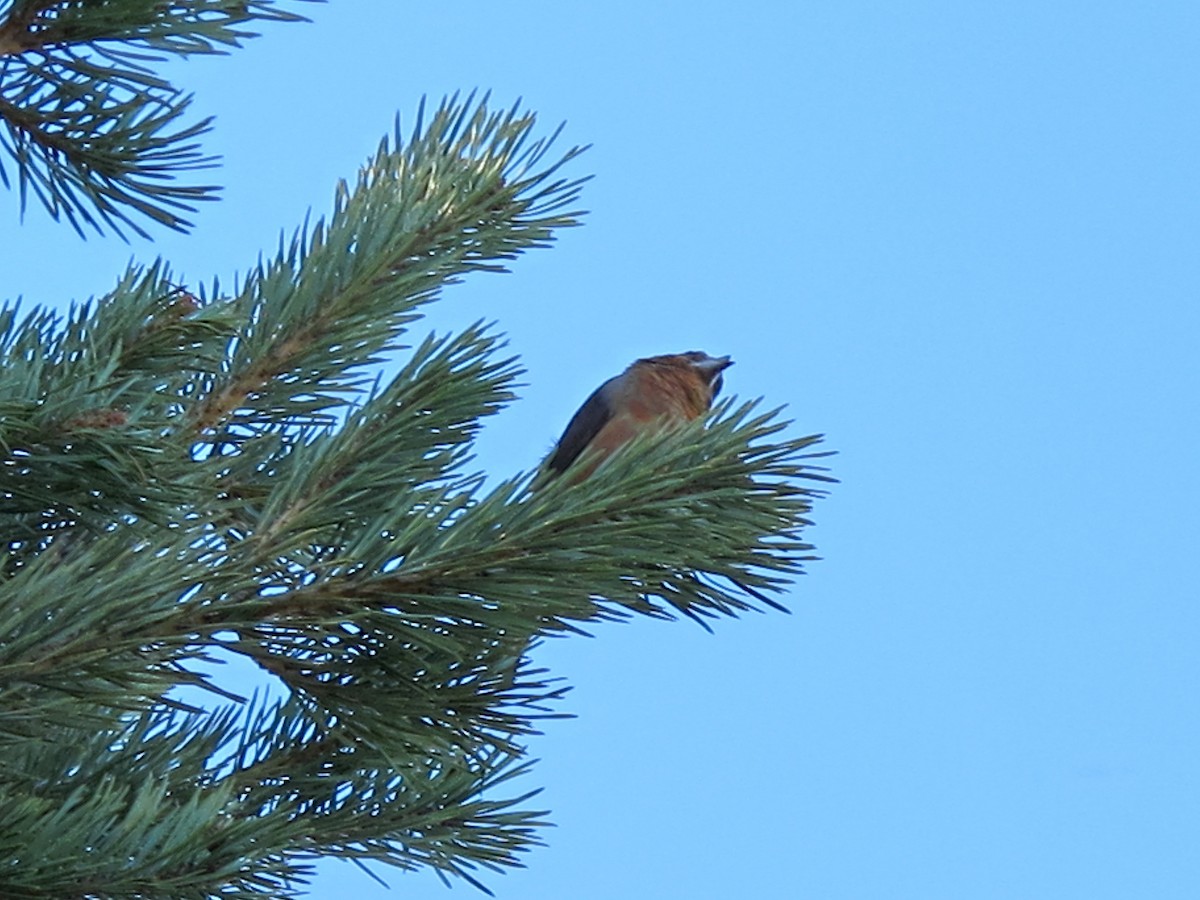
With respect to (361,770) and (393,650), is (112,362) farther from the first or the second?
(361,770)

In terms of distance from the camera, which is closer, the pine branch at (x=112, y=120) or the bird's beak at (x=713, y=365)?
the pine branch at (x=112, y=120)

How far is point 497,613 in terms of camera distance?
4.05 feet

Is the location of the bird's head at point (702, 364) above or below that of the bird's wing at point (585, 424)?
above

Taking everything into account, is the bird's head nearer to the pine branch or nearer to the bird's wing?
the bird's wing

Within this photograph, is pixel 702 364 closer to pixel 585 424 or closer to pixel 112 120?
pixel 585 424

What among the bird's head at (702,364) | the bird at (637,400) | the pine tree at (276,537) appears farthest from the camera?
the bird's head at (702,364)

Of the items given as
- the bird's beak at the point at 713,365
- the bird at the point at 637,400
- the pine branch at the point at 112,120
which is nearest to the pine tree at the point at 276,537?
the pine branch at the point at 112,120

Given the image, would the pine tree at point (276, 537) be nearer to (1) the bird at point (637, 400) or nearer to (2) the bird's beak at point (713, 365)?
(1) the bird at point (637, 400)

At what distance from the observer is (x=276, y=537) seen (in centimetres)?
123

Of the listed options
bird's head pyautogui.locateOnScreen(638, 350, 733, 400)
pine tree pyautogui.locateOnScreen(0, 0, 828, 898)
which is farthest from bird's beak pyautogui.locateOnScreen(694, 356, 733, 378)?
pine tree pyautogui.locateOnScreen(0, 0, 828, 898)

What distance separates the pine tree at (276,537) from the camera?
1172 millimetres

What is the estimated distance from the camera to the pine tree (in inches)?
46.1

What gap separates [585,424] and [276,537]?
191 centimetres

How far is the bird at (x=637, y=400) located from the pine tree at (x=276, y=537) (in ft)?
4.05
